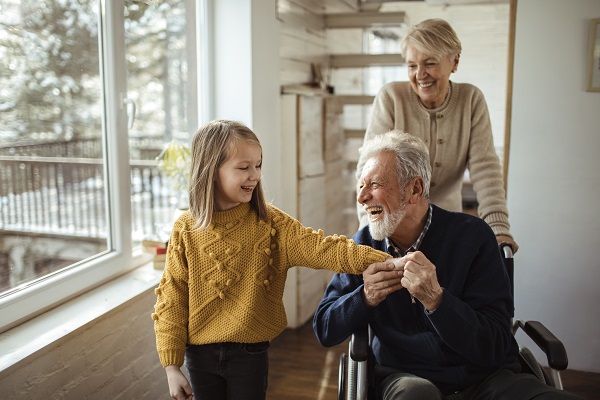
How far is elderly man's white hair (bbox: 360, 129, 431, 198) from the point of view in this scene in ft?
5.98

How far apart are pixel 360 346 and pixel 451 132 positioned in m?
1.02

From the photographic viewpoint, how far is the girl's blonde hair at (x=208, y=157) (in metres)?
1.71

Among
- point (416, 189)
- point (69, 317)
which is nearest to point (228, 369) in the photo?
point (69, 317)

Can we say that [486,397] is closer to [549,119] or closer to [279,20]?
[549,119]

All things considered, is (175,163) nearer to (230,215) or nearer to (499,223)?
(230,215)

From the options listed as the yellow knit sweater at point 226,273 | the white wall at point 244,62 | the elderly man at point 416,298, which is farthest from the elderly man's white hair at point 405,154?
the white wall at point 244,62

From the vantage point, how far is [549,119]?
3160mm

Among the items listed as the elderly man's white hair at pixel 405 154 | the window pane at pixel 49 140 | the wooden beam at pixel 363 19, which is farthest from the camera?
the wooden beam at pixel 363 19

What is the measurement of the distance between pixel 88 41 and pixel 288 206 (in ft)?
5.26

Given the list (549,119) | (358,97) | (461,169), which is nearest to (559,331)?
(549,119)

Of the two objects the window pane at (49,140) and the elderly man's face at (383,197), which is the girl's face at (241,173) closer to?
the elderly man's face at (383,197)

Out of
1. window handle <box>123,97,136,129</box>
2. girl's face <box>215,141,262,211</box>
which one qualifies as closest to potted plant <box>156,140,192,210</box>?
window handle <box>123,97,136,129</box>

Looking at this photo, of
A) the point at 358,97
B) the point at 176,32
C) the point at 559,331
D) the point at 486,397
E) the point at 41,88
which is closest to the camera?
the point at 486,397

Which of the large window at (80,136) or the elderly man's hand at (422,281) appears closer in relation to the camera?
the elderly man's hand at (422,281)
